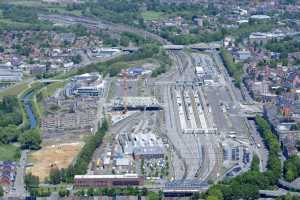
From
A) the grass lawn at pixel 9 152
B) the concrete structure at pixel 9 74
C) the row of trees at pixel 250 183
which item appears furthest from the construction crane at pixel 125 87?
the row of trees at pixel 250 183

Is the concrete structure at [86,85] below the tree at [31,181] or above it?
below

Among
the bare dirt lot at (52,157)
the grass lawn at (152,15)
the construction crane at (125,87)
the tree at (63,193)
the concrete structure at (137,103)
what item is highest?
the tree at (63,193)

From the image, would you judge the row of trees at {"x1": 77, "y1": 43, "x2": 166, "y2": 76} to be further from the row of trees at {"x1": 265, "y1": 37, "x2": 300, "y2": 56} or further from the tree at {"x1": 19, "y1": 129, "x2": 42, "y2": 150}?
the tree at {"x1": 19, "y1": 129, "x2": 42, "y2": 150}

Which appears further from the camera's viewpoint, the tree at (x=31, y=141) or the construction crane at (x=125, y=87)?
the construction crane at (x=125, y=87)

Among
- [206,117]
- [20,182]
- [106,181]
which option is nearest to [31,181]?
[20,182]

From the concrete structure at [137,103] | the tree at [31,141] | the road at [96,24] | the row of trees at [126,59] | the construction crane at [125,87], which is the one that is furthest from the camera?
the road at [96,24]

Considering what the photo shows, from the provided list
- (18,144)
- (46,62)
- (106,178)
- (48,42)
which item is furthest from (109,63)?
(106,178)

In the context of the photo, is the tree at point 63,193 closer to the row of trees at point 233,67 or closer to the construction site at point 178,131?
the construction site at point 178,131
